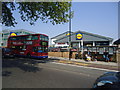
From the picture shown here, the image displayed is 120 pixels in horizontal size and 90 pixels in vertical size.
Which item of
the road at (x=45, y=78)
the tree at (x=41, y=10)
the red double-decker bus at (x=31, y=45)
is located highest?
the tree at (x=41, y=10)

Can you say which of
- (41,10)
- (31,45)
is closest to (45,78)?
(41,10)

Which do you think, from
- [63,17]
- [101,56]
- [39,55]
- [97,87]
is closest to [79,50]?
[101,56]

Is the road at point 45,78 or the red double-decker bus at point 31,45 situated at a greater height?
the red double-decker bus at point 31,45

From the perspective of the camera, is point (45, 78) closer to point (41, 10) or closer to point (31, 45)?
point (41, 10)

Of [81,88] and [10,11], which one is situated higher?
[10,11]

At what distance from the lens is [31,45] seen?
15062 mm

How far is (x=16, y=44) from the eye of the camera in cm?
1688

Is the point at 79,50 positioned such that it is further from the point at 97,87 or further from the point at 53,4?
the point at 97,87

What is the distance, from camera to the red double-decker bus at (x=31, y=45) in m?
14.6

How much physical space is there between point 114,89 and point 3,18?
35.9 feet

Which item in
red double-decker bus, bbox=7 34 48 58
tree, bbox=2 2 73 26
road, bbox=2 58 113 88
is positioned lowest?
road, bbox=2 58 113 88

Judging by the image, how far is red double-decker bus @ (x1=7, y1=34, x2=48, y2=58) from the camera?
14570 mm

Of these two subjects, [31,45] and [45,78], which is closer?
[45,78]

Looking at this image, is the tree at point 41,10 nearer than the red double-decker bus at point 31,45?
Yes
